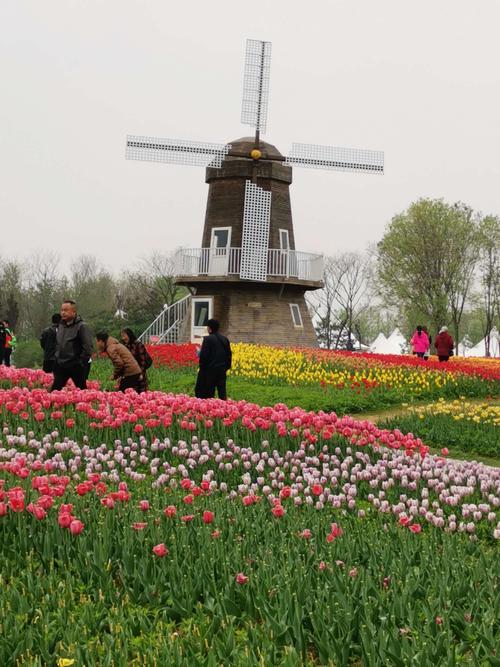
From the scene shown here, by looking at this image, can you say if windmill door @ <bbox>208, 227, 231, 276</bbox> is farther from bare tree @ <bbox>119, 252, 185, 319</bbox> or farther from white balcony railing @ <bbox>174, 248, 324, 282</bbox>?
bare tree @ <bbox>119, 252, 185, 319</bbox>

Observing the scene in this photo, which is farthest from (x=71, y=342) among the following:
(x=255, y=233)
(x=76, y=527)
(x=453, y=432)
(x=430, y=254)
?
(x=430, y=254)

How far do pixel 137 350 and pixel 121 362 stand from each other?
2.87ft

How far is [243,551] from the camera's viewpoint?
4.94m

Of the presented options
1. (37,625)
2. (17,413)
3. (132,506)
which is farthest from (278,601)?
(17,413)

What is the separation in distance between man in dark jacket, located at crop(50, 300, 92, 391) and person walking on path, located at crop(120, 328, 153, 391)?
1.28 m

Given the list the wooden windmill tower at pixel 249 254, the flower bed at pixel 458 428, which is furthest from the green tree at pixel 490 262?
the flower bed at pixel 458 428

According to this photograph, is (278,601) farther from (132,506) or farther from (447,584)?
(132,506)

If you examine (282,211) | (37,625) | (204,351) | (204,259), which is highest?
(282,211)

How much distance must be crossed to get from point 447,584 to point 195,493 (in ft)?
8.88

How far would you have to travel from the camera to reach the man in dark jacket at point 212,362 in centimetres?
1346

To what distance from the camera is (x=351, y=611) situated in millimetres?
3969

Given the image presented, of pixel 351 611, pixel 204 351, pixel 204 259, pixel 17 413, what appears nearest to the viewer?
pixel 351 611

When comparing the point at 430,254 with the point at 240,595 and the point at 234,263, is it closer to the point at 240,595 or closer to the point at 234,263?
the point at 234,263

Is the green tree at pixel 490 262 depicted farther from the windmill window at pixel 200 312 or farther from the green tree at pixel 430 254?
the windmill window at pixel 200 312
